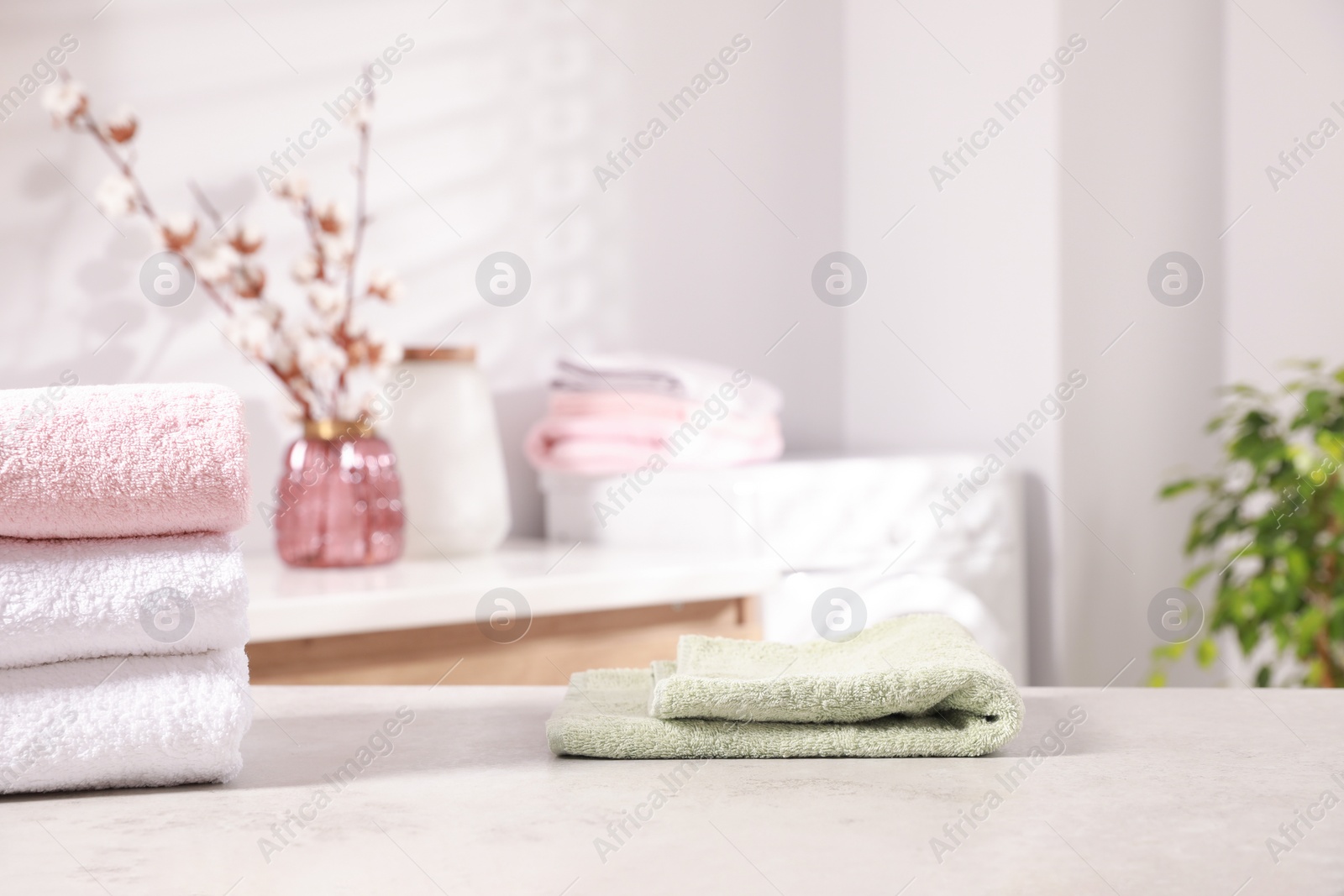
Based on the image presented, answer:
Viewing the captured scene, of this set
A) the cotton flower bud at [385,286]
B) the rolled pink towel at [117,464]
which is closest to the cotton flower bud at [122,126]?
the cotton flower bud at [385,286]

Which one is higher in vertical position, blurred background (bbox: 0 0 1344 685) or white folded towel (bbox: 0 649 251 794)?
blurred background (bbox: 0 0 1344 685)

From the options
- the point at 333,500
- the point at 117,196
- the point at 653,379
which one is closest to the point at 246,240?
the point at 117,196

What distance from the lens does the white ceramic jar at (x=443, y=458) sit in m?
1.68

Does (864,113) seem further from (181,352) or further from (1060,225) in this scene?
(181,352)

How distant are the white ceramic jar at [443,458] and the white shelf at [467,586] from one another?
4 cm

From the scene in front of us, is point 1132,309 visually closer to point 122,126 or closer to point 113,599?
point 122,126

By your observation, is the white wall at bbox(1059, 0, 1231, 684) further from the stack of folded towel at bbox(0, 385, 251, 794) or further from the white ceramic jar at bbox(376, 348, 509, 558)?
the stack of folded towel at bbox(0, 385, 251, 794)

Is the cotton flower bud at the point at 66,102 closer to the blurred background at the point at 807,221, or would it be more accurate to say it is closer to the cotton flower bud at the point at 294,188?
the blurred background at the point at 807,221

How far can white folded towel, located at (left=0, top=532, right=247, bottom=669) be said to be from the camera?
52 centimetres

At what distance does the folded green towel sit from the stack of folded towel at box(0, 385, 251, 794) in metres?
0.17

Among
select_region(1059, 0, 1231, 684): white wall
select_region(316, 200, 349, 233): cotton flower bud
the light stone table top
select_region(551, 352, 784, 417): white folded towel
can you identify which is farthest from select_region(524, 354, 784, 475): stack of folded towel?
the light stone table top

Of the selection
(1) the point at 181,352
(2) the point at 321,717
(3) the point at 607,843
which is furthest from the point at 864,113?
(3) the point at 607,843

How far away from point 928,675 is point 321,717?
356mm

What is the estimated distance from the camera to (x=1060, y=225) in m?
1.88
